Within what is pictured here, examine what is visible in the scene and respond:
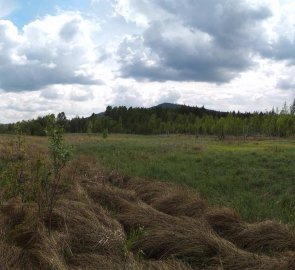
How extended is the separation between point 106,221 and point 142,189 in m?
4.49

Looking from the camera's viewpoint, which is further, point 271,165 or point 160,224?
point 271,165

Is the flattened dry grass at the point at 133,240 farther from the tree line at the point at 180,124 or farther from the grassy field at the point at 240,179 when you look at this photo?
the tree line at the point at 180,124

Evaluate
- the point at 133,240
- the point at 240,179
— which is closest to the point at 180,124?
Answer: the point at 240,179

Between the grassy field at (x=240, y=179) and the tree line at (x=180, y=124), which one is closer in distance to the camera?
the grassy field at (x=240, y=179)

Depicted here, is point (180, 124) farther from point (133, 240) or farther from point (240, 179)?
point (133, 240)

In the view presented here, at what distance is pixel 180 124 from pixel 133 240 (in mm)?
114871

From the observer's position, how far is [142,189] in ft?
40.4

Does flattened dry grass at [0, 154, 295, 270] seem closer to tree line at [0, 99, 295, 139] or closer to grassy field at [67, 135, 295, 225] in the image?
grassy field at [67, 135, 295, 225]

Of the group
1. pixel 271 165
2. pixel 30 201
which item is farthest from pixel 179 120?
pixel 30 201

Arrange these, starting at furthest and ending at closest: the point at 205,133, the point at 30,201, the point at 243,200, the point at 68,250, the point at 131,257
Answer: the point at 205,133 → the point at 243,200 → the point at 30,201 → the point at 68,250 → the point at 131,257

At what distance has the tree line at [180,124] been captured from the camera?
9418cm

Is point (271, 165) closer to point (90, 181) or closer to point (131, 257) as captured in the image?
point (90, 181)

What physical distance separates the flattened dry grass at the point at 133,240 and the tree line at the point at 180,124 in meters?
62.2

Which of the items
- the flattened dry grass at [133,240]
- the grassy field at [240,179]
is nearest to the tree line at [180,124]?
the grassy field at [240,179]
